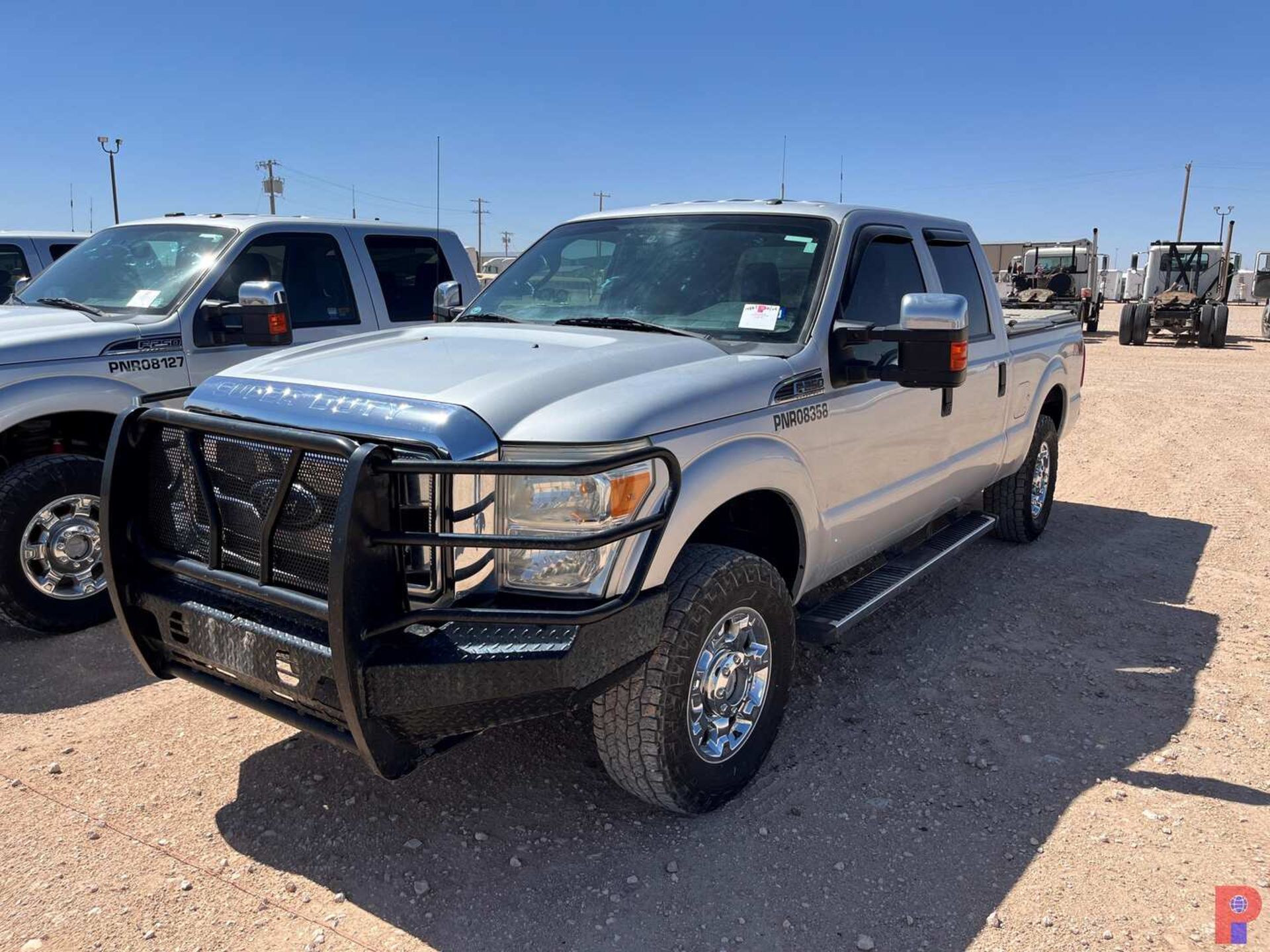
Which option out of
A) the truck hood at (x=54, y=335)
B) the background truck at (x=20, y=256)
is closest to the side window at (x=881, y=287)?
the truck hood at (x=54, y=335)

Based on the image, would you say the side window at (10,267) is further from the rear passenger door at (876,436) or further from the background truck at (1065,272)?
the background truck at (1065,272)

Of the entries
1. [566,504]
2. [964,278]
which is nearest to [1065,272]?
[964,278]

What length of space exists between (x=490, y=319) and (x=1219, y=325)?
23.6 metres

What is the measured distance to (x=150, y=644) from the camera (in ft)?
10.2

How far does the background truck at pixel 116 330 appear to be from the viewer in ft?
15.1

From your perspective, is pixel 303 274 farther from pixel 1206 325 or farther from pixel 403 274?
pixel 1206 325

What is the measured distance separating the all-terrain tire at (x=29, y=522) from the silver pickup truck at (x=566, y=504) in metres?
1.87

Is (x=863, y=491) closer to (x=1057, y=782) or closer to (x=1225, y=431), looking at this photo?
(x=1057, y=782)

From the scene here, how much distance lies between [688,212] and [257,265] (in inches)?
109

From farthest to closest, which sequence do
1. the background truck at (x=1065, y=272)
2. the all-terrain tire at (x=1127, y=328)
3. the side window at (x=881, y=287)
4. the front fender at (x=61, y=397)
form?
1. the background truck at (x=1065, y=272)
2. the all-terrain tire at (x=1127, y=328)
3. the front fender at (x=61, y=397)
4. the side window at (x=881, y=287)

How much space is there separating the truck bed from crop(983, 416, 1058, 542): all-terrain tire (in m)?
0.62

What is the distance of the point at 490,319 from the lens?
14.0 ft

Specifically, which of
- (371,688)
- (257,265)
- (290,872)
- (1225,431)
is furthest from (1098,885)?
(1225,431)

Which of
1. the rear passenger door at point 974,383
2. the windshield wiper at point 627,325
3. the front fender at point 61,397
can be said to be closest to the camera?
the windshield wiper at point 627,325
